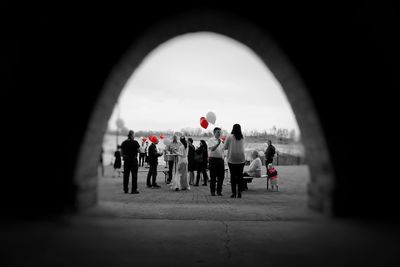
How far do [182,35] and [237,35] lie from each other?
443 millimetres

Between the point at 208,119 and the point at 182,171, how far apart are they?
2376 millimetres

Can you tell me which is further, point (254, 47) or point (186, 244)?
point (186, 244)

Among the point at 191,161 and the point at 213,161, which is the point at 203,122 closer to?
the point at 191,161

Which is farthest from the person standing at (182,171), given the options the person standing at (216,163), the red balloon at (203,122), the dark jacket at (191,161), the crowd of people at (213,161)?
the person standing at (216,163)

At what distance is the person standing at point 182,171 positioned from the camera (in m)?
9.93

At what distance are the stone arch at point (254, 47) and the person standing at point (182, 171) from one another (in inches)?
285

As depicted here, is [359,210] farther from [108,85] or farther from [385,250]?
[108,85]

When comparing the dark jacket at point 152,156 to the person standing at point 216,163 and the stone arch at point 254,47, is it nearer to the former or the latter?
the person standing at point 216,163

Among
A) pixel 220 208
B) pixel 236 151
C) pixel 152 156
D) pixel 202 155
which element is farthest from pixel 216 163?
pixel 202 155

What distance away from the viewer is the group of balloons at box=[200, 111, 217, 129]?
11.8 meters

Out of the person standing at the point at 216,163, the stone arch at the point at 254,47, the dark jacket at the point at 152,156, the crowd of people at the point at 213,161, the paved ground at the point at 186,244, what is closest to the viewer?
the paved ground at the point at 186,244

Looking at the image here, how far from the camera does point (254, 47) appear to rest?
2910mm

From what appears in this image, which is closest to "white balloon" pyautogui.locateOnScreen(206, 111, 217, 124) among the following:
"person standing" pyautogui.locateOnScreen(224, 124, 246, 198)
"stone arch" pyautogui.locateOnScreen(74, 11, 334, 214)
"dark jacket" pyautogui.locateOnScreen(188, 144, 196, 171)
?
"dark jacket" pyautogui.locateOnScreen(188, 144, 196, 171)

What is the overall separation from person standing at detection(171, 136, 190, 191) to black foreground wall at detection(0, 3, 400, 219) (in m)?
7.44
